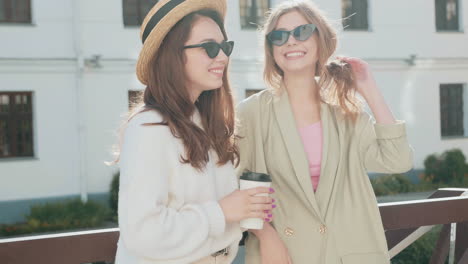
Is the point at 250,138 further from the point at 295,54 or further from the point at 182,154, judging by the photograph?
the point at 182,154

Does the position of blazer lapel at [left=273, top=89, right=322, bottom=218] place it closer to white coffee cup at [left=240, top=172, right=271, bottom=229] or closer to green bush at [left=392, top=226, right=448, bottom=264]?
white coffee cup at [left=240, top=172, right=271, bottom=229]

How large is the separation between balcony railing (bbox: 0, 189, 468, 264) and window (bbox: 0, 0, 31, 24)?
12718mm

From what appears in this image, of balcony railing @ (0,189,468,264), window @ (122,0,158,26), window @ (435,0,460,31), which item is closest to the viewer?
balcony railing @ (0,189,468,264)

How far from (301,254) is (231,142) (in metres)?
0.54

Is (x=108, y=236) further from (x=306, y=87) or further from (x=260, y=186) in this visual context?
(x=306, y=87)

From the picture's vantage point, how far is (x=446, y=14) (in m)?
20.7

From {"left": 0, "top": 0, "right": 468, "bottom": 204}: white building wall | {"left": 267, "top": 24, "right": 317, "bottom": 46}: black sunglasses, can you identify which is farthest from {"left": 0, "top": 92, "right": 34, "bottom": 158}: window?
{"left": 267, "top": 24, "right": 317, "bottom": 46}: black sunglasses

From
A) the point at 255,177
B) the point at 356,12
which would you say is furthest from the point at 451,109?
the point at 255,177

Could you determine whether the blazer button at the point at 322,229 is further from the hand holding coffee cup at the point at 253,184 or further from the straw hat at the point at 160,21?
the straw hat at the point at 160,21

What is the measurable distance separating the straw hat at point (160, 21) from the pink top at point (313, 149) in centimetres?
72

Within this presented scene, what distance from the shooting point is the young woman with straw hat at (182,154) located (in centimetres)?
221

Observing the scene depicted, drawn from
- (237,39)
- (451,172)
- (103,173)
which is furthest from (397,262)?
(451,172)

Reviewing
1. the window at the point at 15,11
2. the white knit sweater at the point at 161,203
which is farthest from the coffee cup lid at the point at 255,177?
the window at the point at 15,11

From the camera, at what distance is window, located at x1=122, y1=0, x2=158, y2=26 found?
16266 millimetres
